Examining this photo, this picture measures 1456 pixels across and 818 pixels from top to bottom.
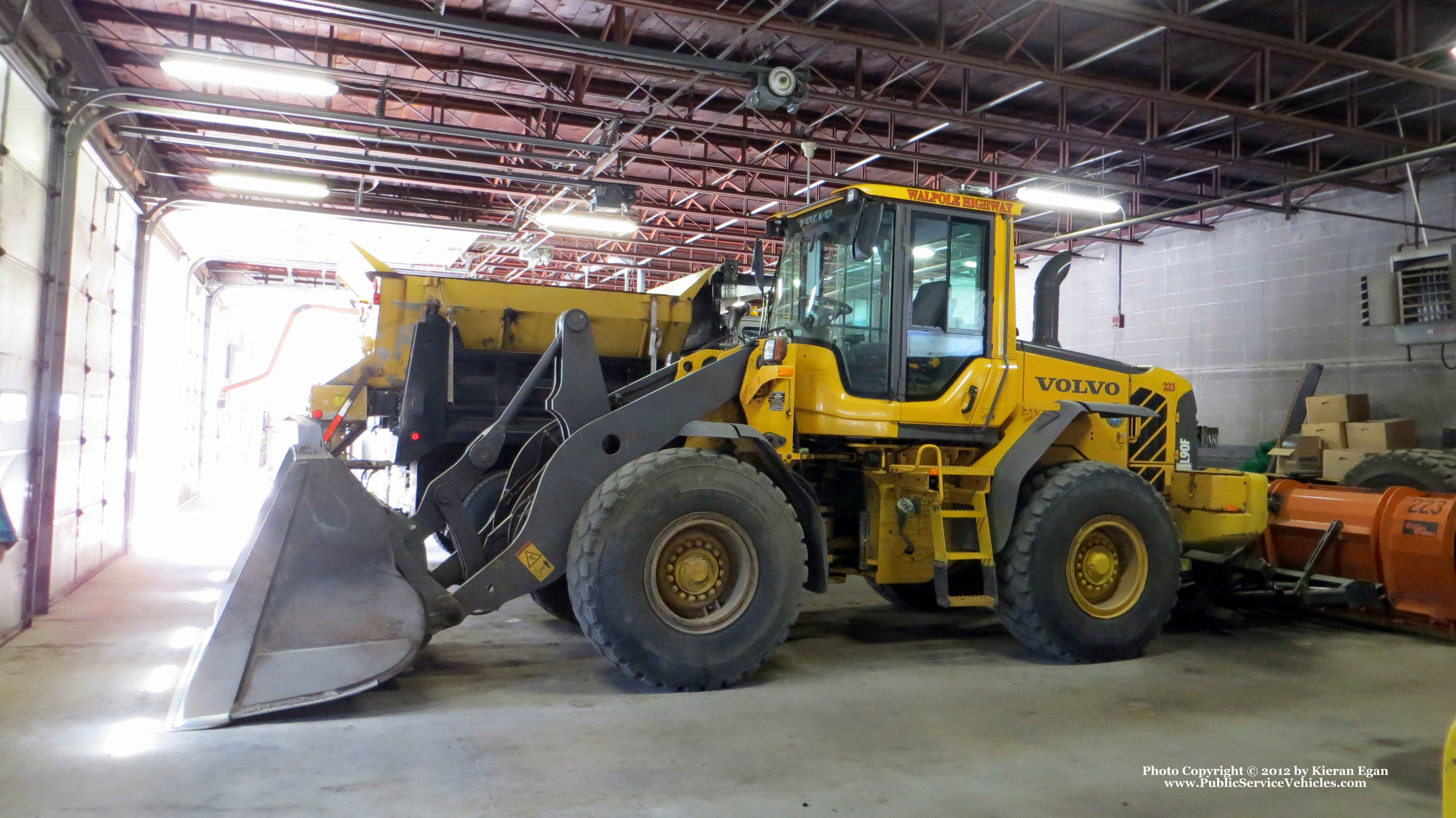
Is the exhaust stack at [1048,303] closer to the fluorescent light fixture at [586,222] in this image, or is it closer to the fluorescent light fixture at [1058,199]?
the fluorescent light fixture at [1058,199]

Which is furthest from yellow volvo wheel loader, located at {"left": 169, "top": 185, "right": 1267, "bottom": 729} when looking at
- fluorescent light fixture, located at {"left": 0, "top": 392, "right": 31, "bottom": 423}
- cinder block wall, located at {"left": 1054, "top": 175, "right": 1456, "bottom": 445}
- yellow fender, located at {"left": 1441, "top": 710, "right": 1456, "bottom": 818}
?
cinder block wall, located at {"left": 1054, "top": 175, "right": 1456, "bottom": 445}

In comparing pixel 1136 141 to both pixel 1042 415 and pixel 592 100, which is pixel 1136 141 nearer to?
pixel 592 100

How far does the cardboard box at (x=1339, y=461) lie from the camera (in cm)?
1180

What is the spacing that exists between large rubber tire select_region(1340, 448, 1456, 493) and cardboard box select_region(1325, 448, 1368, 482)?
238 centimetres

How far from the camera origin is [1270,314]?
1548 centimetres

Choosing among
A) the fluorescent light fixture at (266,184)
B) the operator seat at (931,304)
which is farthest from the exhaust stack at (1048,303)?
the fluorescent light fixture at (266,184)

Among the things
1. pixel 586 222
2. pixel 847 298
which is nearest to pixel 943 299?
pixel 847 298

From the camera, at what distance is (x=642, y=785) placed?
3.93 metres

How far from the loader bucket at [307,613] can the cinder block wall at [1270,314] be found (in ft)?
45.7

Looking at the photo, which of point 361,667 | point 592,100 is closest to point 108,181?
point 592,100

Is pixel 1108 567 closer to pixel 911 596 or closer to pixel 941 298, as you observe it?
pixel 911 596

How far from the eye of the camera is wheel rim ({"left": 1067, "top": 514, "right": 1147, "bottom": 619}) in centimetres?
628

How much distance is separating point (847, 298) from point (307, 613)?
146 inches

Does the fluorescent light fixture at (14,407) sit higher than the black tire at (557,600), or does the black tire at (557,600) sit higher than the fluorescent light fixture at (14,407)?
the fluorescent light fixture at (14,407)
